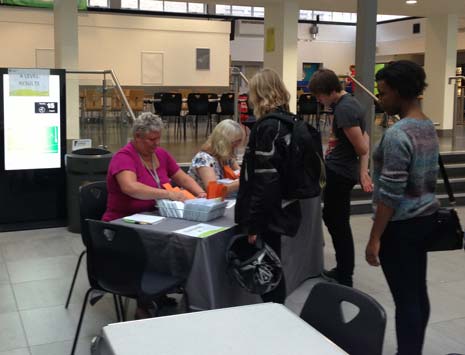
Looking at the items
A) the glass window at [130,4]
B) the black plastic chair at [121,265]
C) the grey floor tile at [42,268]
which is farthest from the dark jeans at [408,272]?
the glass window at [130,4]

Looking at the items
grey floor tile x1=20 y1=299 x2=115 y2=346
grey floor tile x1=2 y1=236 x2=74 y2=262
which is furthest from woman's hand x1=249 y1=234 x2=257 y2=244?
grey floor tile x1=2 y1=236 x2=74 y2=262

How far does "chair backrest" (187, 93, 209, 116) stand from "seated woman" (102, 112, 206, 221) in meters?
7.07

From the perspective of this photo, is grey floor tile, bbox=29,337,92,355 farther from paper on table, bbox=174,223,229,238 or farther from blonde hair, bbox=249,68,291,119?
blonde hair, bbox=249,68,291,119

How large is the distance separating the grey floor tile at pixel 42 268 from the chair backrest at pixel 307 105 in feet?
24.3

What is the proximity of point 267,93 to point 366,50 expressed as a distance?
14.7 feet

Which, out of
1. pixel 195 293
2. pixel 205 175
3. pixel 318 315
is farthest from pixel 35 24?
pixel 318 315

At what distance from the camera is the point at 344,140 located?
3.65m

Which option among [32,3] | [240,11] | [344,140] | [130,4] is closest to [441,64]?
[240,11]

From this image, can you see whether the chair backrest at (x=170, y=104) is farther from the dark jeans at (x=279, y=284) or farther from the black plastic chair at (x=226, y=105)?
the dark jeans at (x=279, y=284)

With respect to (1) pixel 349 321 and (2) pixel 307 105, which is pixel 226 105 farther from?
(1) pixel 349 321

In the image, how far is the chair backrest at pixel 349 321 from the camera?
1.64 m

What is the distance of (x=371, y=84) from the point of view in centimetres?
705

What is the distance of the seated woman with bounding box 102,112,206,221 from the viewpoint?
3113mm

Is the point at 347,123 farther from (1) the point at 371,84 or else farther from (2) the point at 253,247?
(1) the point at 371,84
